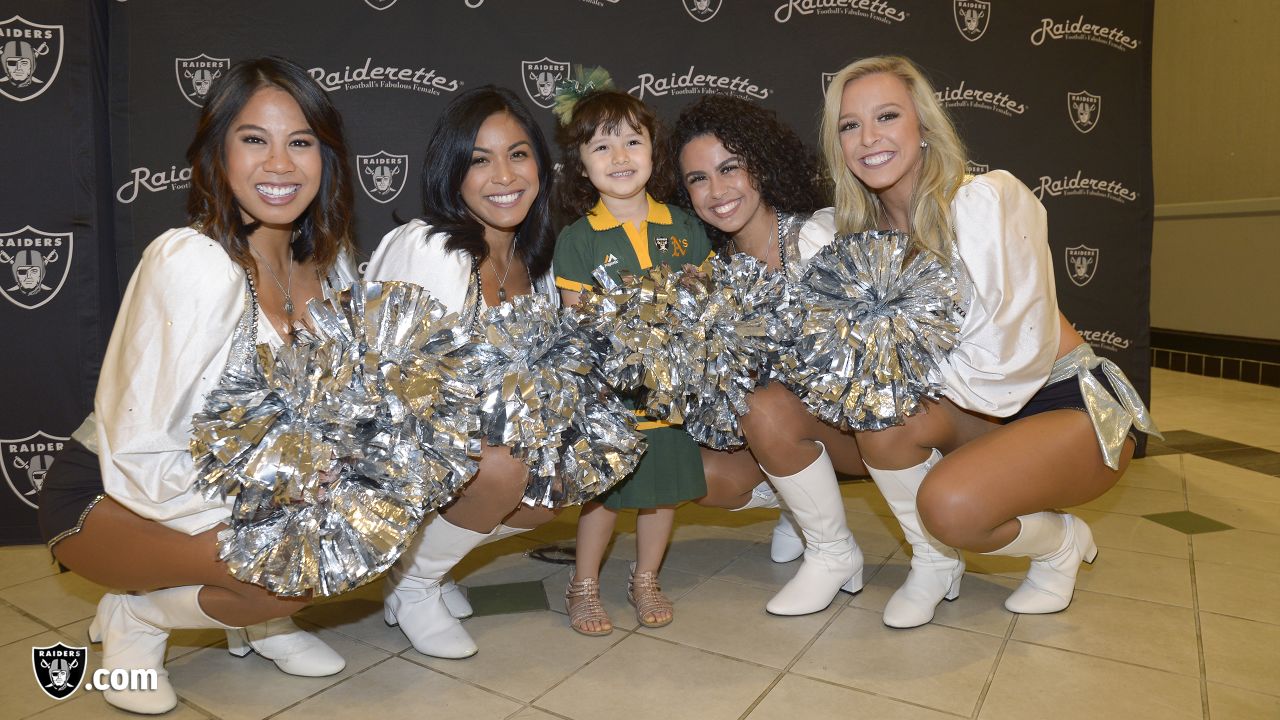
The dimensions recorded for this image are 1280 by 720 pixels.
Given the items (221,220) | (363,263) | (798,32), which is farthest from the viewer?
(798,32)

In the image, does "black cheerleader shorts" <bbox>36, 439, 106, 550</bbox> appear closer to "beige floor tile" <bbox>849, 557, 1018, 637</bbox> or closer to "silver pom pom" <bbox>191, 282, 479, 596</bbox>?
"silver pom pom" <bbox>191, 282, 479, 596</bbox>

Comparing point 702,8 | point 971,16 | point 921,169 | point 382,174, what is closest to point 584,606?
point 921,169

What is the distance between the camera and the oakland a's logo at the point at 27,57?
2.75m

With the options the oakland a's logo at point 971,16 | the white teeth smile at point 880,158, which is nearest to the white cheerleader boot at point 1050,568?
the white teeth smile at point 880,158

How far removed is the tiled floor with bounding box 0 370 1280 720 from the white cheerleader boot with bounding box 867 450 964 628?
5cm

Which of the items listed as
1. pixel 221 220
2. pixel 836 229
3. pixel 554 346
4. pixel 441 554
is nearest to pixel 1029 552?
pixel 836 229

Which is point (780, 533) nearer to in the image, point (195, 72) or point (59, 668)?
point (59, 668)

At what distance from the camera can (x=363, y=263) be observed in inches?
124

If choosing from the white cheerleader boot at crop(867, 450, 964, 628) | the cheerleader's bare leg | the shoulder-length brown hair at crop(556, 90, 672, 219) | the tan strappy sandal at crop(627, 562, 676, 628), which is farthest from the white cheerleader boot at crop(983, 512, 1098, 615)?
the shoulder-length brown hair at crop(556, 90, 672, 219)

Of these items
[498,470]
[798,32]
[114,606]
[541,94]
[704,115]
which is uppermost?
[798,32]

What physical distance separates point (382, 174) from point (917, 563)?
7.40 feet

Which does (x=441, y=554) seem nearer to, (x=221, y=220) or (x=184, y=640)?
(x=184, y=640)

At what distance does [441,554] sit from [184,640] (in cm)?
72

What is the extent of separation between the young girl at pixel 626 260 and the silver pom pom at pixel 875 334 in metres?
0.40
